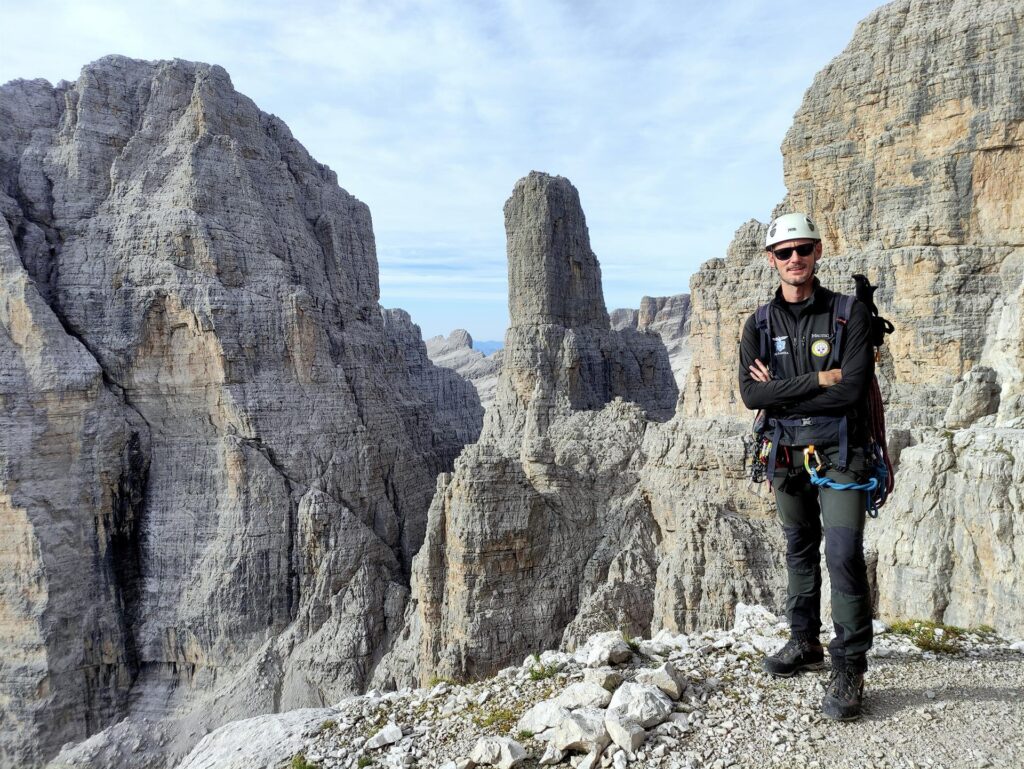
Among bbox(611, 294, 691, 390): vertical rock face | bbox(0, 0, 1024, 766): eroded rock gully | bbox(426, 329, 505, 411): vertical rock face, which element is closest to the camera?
bbox(0, 0, 1024, 766): eroded rock gully

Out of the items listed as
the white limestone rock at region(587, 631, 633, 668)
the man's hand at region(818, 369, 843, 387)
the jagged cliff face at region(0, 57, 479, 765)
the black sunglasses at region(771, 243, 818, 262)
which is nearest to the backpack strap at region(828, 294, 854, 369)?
the man's hand at region(818, 369, 843, 387)

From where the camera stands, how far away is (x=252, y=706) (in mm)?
24406

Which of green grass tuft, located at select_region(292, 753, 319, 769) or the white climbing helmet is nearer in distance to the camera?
the white climbing helmet

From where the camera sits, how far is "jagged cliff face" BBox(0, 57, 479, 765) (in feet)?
82.4

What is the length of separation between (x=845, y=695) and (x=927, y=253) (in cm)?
1436

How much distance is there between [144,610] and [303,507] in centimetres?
777

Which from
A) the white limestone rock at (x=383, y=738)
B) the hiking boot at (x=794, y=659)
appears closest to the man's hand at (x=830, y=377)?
the hiking boot at (x=794, y=659)

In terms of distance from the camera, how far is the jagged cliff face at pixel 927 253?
1115 cm

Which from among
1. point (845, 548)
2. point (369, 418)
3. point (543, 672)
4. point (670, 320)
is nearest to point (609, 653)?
point (543, 672)

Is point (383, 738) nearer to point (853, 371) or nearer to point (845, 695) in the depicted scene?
point (845, 695)

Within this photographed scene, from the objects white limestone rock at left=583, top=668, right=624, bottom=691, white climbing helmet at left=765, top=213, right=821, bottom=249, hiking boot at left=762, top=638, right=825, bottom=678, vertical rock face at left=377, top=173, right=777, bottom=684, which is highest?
white climbing helmet at left=765, top=213, right=821, bottom=249

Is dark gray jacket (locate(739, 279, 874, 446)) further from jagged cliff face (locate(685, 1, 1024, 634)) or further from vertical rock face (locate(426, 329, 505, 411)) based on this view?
vertical rock face (locate(426, 329, 505, 411))

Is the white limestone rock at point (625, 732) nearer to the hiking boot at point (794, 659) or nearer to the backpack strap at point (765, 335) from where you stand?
the hiking boot at point (794, 659)

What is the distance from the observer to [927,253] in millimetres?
15555
